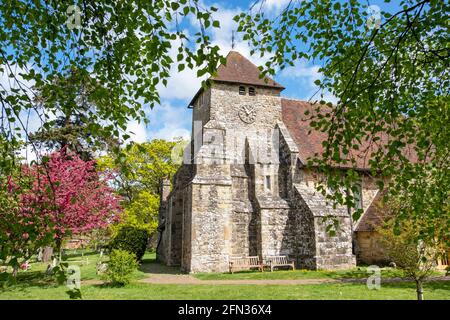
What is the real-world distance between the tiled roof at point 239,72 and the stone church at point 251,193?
68mm

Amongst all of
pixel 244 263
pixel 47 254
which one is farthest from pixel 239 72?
pixel 47 254

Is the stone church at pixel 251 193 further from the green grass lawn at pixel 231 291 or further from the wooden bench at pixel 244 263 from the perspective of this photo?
the green grass lawn at pixel 231 291

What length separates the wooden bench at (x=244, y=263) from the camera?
17203 mm

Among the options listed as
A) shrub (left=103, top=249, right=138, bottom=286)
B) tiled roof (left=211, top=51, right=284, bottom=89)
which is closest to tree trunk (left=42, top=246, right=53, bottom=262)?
shrub (left=103, top=249, right=138, bottom=286)

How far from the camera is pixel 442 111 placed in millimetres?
5902

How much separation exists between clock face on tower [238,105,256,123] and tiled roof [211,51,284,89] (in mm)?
1618

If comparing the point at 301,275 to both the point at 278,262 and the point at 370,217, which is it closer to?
the point at 278,262

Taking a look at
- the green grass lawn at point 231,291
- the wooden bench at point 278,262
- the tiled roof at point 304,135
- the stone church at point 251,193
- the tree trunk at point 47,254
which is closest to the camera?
the green grass lawn at point 231,291

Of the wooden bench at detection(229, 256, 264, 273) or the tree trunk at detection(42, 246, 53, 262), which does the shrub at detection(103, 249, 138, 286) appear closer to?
the wooden bench at detection(229, 256, 264, 273)

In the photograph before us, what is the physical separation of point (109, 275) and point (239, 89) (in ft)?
43.5

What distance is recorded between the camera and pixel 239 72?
22.2 meters

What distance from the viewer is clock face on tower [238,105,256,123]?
70.3ft

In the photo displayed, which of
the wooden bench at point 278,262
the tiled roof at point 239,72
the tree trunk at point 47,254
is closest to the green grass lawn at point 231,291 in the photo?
the wooden bench at point 278,262
